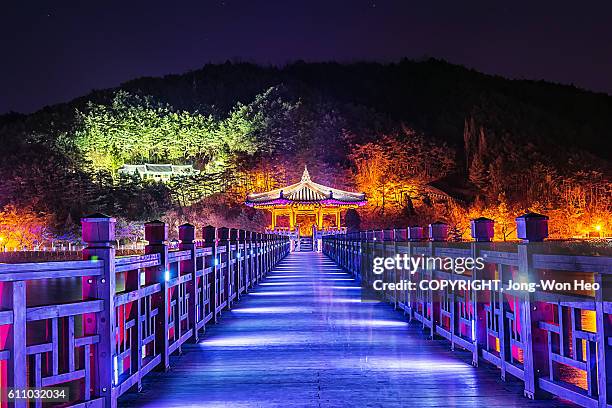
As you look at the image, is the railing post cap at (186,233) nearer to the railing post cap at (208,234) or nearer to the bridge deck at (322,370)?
the bridge deck at (322,370)

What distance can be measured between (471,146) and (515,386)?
80.1 metres

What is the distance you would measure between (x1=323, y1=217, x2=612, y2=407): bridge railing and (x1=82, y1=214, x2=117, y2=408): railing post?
2.52m

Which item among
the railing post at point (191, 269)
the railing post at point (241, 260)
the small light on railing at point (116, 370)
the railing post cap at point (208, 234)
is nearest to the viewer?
the small light on railing at point (116, 370)

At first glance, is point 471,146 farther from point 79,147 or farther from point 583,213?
point 79,147

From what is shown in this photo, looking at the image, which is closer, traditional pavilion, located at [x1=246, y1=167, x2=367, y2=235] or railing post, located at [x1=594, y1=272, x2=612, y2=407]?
railing post, located at [x1=594, y1=272, x2=612, y2=407]

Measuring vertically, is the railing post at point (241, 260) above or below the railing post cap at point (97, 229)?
below

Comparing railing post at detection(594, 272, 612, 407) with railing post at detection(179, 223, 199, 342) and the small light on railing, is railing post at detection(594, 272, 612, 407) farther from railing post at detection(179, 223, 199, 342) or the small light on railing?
railing post at detection(179, 223, 199, 342)

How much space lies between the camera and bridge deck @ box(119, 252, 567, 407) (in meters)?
4.00

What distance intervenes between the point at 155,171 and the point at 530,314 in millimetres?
69731

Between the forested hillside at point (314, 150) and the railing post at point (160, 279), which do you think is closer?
the railing post at point (160, 279)

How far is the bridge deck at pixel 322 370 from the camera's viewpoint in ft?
13.1

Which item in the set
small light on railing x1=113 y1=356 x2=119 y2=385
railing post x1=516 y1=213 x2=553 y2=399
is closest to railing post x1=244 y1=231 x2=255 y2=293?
small light on railing x1=113 y1=356 x2=119 y2=385

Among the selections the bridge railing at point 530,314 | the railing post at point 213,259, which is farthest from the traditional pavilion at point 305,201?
the bridge railing at point 530,314

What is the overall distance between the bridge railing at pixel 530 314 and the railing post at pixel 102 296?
2.52 m
